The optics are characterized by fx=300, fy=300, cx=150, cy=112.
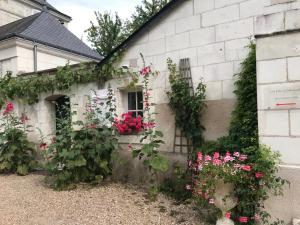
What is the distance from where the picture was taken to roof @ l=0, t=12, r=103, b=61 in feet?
36.4

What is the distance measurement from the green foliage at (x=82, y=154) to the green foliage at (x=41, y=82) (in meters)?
1.37

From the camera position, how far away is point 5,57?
10602mm

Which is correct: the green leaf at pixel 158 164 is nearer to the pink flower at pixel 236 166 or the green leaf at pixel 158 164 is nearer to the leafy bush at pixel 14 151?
the pink flower at pixel 236 166

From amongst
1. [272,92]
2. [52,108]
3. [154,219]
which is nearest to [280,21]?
[272,92]

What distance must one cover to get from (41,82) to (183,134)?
425 centimetres

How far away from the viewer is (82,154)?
5691 millimetres

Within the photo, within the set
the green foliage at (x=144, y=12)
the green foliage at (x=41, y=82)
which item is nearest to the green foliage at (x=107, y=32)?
the green foliage at (x=144, y=12)

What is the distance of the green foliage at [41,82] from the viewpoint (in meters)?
6.86

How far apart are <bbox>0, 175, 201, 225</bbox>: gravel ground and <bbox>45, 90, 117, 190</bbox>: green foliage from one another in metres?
0.28

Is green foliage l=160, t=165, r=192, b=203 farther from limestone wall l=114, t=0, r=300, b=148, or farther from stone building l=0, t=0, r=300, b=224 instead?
limestone wall l=114, t=0, r=300, b=148

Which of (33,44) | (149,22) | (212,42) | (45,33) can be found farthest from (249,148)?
(45,33)

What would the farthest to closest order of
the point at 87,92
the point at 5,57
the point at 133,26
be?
1. the point at 133,26
2. the point at 5,57
3. the point at 87,92

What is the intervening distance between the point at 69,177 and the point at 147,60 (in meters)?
2.72

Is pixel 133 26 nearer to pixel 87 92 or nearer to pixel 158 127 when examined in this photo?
pixel 87 92
